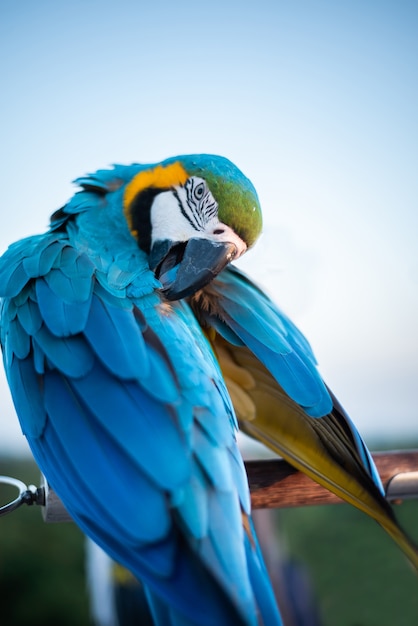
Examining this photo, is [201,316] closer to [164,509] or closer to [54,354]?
[54,354]

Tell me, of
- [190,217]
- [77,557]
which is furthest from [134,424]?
[77,557]

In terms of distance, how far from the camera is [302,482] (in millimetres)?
1155

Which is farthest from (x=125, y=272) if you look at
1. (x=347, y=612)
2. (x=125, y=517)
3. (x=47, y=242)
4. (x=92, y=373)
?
(x=347, y=612)

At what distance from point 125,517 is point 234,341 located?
0.46 meters

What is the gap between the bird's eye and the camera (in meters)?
1.09

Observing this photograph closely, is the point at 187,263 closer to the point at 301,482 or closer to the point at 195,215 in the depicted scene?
the point at 195,215

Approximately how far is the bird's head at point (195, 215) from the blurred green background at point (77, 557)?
328 cm

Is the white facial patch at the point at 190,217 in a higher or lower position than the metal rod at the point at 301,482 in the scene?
higher

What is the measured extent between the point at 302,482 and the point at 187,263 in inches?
20.2

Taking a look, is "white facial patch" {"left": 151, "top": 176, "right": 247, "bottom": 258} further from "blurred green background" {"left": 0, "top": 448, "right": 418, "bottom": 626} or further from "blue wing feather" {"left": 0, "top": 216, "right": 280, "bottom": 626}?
"blurred green background" {"left": 0, "top": 448, "right": 418, "bottom": 626}

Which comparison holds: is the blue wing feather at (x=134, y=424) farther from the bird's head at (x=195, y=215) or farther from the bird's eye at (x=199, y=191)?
the bird's eye at (x=199, y=191)

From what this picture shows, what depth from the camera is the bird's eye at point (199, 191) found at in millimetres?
1092

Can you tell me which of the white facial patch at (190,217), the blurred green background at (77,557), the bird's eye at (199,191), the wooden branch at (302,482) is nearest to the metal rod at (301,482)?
the wooden branch at (302,482)

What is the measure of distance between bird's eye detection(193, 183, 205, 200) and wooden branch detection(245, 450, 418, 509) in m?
0.54
